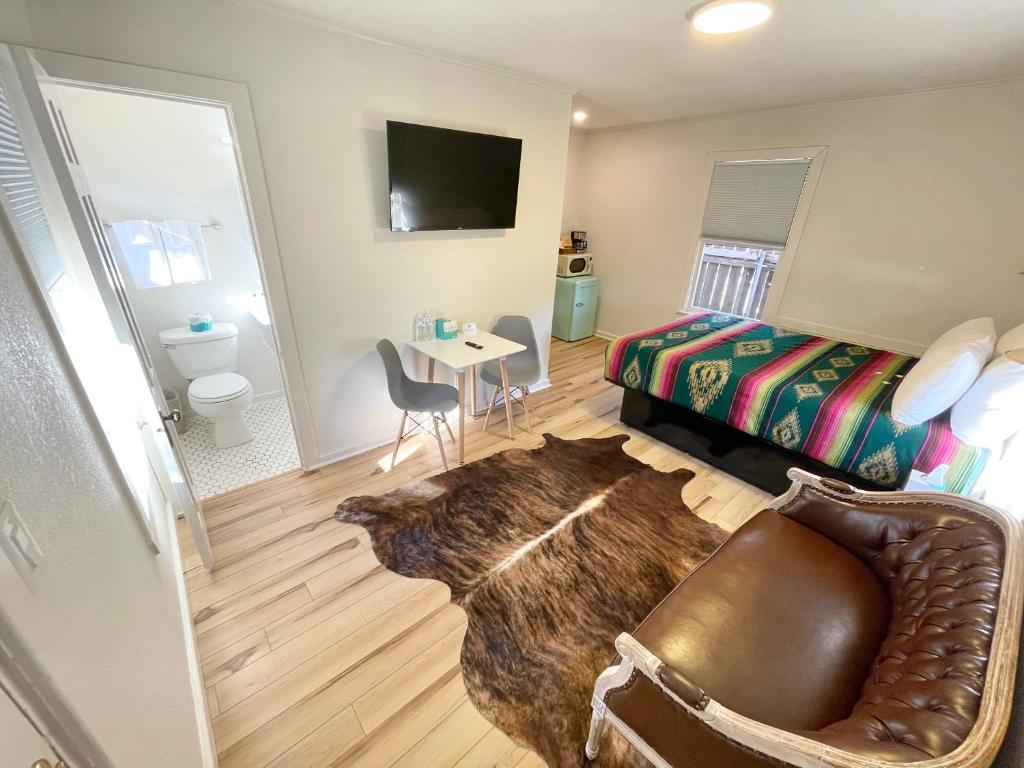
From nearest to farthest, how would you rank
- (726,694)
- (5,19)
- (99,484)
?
(99,484)
(726,694)
(5,19)

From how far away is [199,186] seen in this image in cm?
287

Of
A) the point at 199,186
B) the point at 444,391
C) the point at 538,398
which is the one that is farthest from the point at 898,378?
the point at 199,186

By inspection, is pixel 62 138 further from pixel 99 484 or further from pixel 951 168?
pixel 951 168

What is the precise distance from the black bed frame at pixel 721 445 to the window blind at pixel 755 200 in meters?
2.00

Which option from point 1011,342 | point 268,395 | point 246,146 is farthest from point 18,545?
point 1011,342

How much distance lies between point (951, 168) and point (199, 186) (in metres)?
5.21

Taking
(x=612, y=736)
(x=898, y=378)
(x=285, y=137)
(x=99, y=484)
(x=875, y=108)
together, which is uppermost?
(x=875, y=108)

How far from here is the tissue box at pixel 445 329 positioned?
2828 millimetres

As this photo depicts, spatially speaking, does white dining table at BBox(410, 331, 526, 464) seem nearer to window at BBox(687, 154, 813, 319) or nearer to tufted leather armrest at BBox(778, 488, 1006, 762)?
tufted leather armrest at BBox(778, 488, 1006, 762)

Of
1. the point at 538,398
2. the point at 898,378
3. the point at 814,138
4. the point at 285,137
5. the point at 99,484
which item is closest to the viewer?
the point at 99,484


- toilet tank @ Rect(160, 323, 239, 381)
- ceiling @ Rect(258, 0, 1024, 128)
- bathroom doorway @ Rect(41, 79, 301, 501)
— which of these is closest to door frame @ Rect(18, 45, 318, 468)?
bathroom doorway @ Rect(41, 79, 301, 501)

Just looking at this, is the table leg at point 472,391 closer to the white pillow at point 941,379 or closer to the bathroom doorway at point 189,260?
the bathroom doorway at point 189,260

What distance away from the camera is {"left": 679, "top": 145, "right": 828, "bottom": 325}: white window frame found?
129 inches

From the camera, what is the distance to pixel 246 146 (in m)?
1.90
